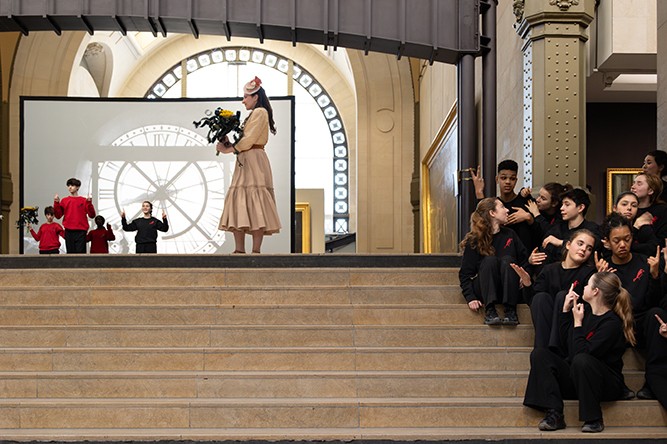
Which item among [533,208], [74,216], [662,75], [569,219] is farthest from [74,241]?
[662,75]

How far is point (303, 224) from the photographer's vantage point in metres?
26.4

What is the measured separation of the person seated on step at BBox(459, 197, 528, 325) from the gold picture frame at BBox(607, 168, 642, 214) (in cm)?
815

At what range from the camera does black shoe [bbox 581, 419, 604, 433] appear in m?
6.80

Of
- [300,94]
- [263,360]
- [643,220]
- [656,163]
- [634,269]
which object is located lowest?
[263,360]

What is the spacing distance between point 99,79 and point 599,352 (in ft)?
80.4

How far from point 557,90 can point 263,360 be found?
5172 mm

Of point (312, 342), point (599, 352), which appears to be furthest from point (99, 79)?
point (599, 352)

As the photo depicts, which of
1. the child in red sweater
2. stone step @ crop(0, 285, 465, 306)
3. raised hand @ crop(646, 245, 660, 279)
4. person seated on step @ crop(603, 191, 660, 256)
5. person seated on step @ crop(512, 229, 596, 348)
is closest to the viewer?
person seated on step @ crop(512, 229, 596, 348)

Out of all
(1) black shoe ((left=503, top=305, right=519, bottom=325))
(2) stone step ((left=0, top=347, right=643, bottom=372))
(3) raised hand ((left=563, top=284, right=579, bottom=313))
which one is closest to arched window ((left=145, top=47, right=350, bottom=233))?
(1) black shoe ((left=503, top=305, right=519, bottom=325))

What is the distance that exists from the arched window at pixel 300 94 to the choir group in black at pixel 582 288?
75.2 ft

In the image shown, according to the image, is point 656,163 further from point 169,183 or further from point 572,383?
point 169,183

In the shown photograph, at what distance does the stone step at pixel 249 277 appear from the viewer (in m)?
9.38

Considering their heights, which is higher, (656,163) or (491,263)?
(656,163)

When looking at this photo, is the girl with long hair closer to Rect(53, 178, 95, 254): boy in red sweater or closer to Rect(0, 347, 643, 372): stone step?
Rect(0, 347, 643, 372): stone step
